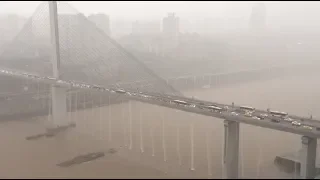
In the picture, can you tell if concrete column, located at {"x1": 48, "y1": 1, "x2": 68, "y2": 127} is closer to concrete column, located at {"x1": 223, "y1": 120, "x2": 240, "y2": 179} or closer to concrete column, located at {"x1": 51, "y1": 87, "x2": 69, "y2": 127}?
concrete column, located at {"x1": 51, "y1": 87, "x2": 69, "y2": 127}

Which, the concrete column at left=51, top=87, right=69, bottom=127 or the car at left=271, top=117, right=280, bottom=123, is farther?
the concrete column at left=51, top=87, right=69, bottom=127

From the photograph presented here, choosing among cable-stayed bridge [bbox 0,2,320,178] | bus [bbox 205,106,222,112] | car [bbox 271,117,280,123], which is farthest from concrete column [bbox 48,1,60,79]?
car [bbox 271,117,280,123]

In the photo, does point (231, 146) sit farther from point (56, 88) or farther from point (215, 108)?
point (56, 88)

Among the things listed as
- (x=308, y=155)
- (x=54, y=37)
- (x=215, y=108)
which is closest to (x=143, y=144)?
(x=215, y=108)

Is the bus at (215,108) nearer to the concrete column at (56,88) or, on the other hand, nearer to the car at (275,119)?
the car at (275,119)

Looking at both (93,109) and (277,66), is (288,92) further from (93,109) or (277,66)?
(93,109)

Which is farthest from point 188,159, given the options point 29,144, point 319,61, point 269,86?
point 269,86
